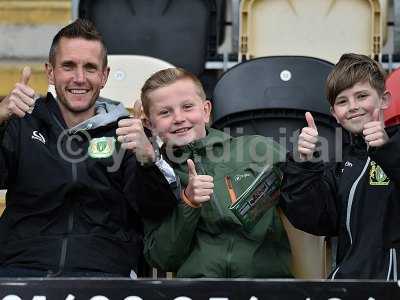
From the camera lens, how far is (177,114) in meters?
3.57

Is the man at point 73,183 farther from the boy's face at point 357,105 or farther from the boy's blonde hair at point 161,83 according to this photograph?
the boy's face at point 357,105

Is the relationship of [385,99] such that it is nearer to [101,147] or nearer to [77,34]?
[101,147]

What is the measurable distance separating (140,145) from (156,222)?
1.02 ft

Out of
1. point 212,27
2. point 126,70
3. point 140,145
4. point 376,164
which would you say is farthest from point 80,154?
point 212,27

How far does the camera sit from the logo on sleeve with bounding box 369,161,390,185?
3348mm

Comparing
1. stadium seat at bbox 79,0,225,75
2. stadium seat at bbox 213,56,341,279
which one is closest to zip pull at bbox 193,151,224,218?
stadium seat at bbox 213,56,341,279

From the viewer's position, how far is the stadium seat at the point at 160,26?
557cm

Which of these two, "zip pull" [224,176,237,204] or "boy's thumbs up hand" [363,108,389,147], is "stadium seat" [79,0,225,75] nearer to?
"zip pull" [224,176,237,204]

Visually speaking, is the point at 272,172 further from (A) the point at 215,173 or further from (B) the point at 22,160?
(B) the point at 22,160

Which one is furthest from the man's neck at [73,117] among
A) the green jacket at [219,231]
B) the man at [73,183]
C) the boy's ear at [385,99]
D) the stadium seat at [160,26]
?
the stadium seat at [160,26]

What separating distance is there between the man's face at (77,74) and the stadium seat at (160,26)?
5.91 ft

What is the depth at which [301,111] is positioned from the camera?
176 inches

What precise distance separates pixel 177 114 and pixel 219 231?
402 millimetres

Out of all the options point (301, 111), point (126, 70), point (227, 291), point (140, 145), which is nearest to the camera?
point (227, 291)
